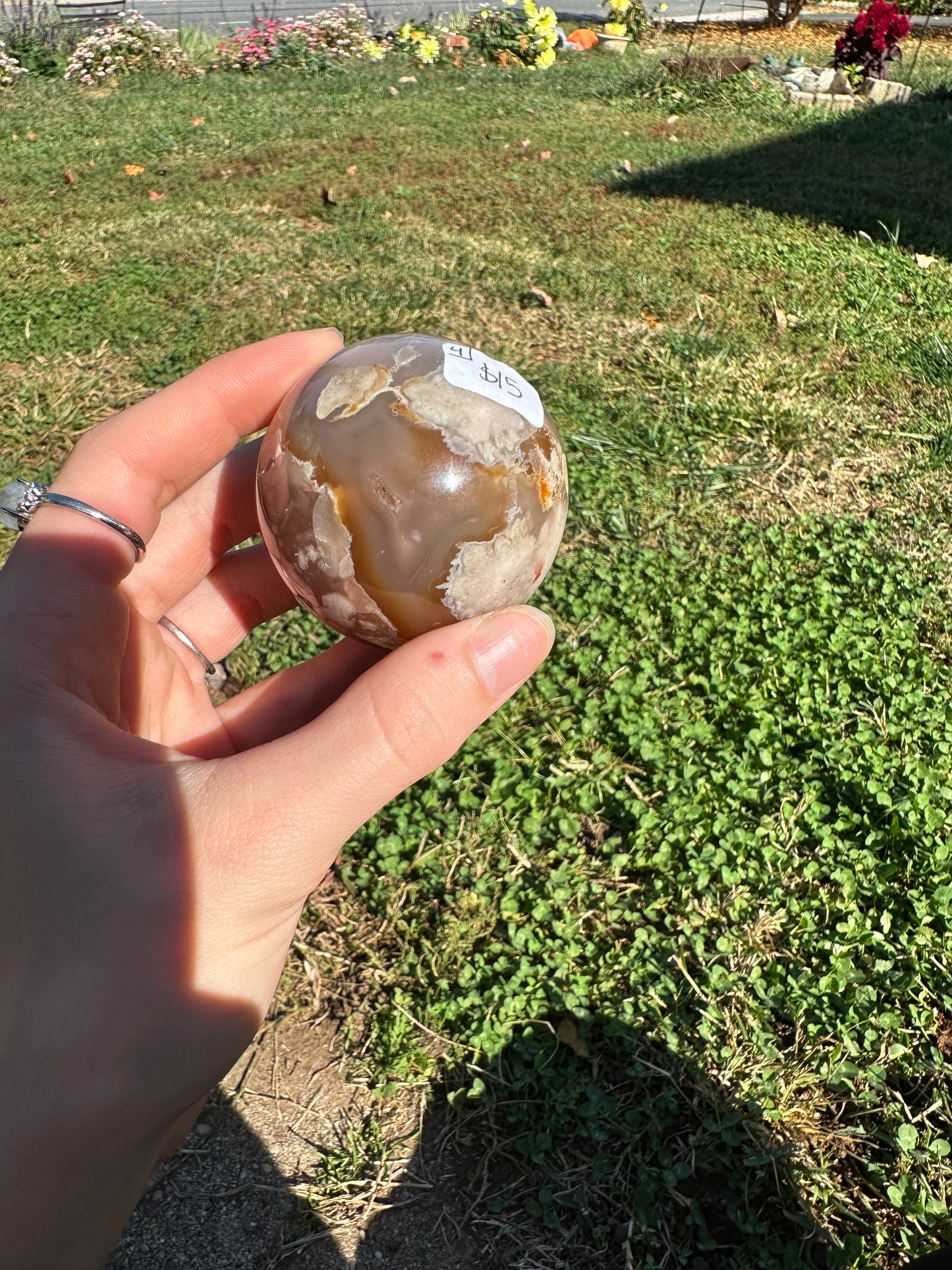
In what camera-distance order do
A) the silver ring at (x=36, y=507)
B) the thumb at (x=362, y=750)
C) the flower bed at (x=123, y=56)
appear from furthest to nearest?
the flower bed at (x=123, y=56)
the silver ring at (x=36, y=507)
the thumb at (x=362, y=750)

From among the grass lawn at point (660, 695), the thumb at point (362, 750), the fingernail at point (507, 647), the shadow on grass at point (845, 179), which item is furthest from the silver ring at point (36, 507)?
the shadow on grass at point (845, 179)

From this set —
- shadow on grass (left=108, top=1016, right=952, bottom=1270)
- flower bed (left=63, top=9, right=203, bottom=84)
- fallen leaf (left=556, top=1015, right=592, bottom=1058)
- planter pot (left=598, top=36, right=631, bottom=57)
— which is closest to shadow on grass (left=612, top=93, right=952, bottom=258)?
planter pot (left=598, top=36, right=631, bottom=57)

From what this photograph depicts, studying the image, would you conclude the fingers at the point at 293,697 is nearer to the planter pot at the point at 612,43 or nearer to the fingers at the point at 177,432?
the fingers at the point at 177,432

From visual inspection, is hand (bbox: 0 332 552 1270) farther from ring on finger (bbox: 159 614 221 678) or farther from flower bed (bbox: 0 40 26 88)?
flower bed (bbox: 0 40 26 88)

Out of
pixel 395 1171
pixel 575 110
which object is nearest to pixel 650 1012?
pixel 395 1171

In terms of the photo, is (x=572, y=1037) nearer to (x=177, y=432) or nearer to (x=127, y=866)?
(x=127, y=866)

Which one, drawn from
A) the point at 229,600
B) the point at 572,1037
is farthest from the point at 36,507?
the point at 572,1037
